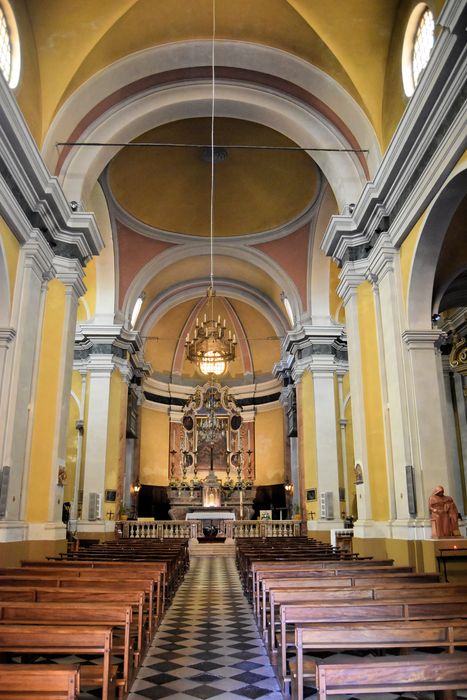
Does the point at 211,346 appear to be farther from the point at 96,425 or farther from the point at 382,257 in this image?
the point at 382,257

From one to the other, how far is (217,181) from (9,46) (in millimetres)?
7765

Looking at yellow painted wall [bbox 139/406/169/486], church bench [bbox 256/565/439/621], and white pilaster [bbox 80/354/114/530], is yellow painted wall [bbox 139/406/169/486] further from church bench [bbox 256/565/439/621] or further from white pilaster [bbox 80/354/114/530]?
church bench [bbox 256/565/439/621]

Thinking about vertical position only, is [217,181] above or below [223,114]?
above

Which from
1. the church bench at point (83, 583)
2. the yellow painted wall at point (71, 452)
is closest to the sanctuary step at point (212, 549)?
the yellow painted wall at point (71, 452)

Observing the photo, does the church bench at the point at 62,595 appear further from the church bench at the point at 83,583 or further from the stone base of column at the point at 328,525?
the stone base of column at the point at 328,525

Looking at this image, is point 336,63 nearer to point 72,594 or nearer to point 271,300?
point 72,594

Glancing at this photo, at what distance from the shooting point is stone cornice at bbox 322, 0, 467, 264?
233 inches

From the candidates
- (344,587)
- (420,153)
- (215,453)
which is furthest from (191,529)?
(344,587)

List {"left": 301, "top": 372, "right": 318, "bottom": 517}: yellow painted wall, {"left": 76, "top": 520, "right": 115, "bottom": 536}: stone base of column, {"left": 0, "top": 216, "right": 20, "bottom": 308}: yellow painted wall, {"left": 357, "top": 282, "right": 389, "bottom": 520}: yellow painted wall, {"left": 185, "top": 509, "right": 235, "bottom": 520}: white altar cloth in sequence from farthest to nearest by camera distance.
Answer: {"left": 185, "top": 509, "right": 235, "bottom": 520}: white altar cloth < {"left": 301, "top": 372, "right": 318, "bottom": 517}: yellow painted wall < {"left": 76, "top": 520, "right": 115, "bottom": 536}: stone base of column < {"left": 357, "top": 282, "right": 389, "bottom": 520}: yellow painted wall < {"left": 0, "top": 216, "right": 20, "bottom": 308}: yellow painted wall

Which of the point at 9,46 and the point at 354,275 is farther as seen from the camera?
the point at 354,275

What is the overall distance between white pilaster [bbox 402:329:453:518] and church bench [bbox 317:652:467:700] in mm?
5187

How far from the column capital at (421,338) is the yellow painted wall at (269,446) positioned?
1437 cm

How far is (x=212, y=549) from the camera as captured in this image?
15.3 metres

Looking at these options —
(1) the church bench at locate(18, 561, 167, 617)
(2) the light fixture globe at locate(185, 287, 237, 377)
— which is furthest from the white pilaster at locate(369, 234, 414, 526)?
(2) the light fixture globe at locate(185, 287, 237, 377)
